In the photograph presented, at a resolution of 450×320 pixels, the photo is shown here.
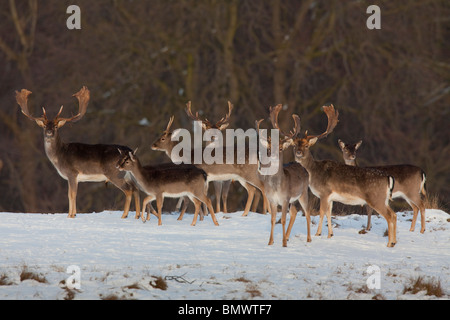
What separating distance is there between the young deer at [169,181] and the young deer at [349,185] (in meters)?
1.77

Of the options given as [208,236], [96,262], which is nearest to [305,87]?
[208,236]

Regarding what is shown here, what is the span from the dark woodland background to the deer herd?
6.19 m

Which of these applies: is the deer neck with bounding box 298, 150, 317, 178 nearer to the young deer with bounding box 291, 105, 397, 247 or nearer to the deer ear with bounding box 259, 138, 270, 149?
the young deer with bounding box 291, 105, 397, 247

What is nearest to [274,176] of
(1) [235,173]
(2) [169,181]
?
(2) [169,181]

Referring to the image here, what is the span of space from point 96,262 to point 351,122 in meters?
14.4

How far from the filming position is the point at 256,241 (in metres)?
11.7

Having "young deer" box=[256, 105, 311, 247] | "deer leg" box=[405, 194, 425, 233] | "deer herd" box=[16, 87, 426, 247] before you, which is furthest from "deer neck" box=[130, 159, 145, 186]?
"deer leg" box=[405, 194, 425, 233]

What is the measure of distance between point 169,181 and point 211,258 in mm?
3661

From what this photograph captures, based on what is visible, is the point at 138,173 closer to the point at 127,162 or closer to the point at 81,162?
the point at 127,162

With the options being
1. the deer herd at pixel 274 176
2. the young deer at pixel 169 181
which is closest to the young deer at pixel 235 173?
the deer herd at pixel 274 176

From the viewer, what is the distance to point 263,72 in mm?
23156

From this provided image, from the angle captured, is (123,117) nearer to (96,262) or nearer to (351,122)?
(351,122)
